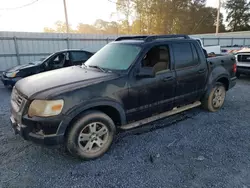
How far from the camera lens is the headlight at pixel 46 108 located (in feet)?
8.15

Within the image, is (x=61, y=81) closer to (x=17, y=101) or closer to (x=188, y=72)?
(x=17, y=101)

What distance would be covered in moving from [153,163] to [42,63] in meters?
6.07

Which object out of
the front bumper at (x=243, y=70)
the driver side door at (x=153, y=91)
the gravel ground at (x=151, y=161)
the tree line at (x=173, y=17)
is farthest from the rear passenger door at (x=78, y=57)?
the tree line at (x=173, y=17)

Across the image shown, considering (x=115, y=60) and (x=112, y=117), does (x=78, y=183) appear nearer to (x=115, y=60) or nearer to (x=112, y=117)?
(x=112, y=117)

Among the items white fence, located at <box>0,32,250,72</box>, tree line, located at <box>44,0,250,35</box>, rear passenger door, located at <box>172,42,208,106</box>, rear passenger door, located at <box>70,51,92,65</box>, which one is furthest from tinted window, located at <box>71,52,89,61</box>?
tree line, located at <box>44,0,250,35</box>

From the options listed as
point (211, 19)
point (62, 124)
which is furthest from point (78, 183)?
point (211, 19)

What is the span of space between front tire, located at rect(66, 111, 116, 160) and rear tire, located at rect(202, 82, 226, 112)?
2633mm

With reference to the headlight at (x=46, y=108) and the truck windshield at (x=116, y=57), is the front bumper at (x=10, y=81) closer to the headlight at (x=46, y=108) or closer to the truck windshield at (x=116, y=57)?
the truck windshield at (x=116, y=57)

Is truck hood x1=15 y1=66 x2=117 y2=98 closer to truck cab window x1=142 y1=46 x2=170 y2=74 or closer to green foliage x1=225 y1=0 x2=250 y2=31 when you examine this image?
truck cab window x1=142 y1=46 x2=170 y2=74

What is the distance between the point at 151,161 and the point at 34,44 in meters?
9.81

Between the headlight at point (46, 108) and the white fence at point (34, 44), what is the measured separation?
28.2 feet

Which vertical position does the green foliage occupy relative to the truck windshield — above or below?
above

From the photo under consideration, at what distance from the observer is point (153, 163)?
9.21 feet

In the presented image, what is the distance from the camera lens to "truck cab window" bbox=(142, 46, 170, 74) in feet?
11.7
